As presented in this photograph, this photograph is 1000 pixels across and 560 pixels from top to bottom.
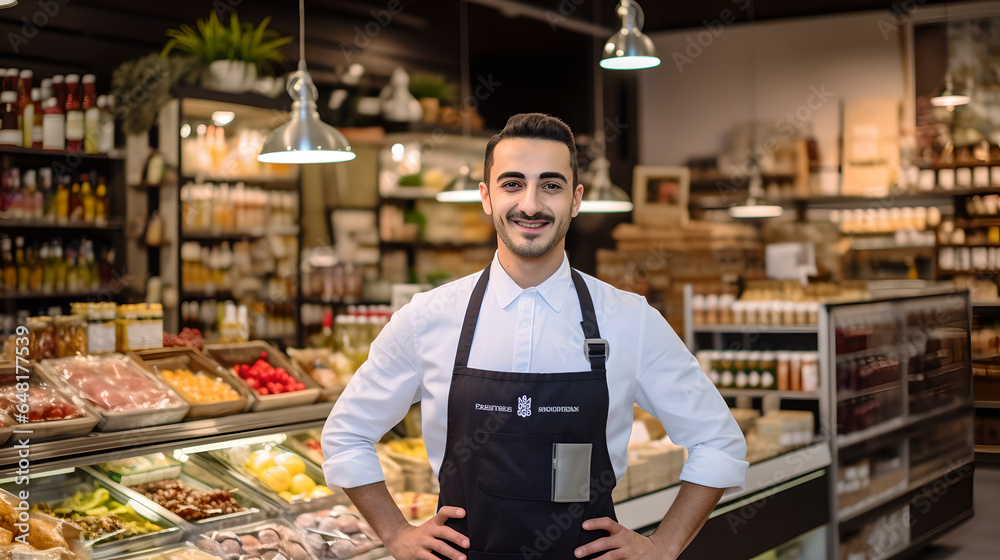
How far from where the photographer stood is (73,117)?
529cm

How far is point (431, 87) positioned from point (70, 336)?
4975 mm

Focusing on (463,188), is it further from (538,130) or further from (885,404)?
(538,130)

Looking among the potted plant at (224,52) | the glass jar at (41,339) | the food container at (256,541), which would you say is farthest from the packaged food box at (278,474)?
the potted plant at (224,52)

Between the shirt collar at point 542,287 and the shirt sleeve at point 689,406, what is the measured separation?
20 cm

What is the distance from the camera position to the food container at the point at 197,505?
9.71 feet

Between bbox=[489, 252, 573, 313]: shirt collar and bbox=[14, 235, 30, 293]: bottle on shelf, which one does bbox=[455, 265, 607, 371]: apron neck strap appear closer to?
bbox=[489, 252, 573, 313]: shirt collar

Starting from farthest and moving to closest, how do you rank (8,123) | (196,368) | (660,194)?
(660,194)
(8,123)
(196,368)

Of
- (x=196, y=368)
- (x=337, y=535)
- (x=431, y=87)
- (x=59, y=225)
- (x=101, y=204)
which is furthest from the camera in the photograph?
(x=431, y=87)

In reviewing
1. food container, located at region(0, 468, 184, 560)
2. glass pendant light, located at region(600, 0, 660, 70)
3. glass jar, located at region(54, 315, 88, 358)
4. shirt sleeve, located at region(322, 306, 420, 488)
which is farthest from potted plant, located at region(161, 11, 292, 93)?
shirt sleeve, located at region(322, 306, 420, 488)

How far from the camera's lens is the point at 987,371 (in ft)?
29.5

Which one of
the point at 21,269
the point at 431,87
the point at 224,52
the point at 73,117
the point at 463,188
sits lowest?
the point at 21,269

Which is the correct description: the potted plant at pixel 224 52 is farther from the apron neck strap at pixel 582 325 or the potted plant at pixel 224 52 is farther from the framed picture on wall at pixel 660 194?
the framed picture on wall at pixel 660 194

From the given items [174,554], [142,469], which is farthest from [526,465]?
[142,469]

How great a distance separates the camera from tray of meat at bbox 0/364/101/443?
2.74 m
